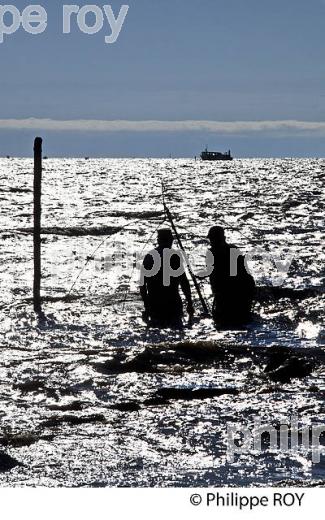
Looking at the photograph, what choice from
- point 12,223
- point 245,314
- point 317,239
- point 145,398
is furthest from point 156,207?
point 145,398

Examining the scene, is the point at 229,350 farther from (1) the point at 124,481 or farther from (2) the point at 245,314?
(1) the point at 124,481

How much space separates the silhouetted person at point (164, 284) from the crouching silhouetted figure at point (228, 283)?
593 millimetres

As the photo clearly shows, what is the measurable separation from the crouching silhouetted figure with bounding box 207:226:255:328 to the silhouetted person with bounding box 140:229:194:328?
23.4 inches

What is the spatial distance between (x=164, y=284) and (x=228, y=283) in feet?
3.88

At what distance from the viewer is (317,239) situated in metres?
41.6

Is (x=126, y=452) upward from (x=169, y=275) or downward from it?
downward

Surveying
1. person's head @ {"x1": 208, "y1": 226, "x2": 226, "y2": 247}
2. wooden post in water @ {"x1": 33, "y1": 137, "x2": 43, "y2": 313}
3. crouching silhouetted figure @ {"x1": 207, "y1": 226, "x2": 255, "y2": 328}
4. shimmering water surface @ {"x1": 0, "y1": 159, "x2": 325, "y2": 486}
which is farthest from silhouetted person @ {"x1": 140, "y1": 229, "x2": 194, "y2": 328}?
wooden post in water @ {"x1": 33, "y1": 137, "x2": 43, "y2": 313}

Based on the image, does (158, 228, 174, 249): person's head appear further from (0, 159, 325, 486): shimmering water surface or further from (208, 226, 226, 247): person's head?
(0, 159, 325, 486): shimmering water surface

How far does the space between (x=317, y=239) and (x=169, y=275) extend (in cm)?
2428

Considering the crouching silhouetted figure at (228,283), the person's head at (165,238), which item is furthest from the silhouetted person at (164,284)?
the crouching silhouetted figure at (228,283)

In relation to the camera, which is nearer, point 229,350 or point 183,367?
point 183,367

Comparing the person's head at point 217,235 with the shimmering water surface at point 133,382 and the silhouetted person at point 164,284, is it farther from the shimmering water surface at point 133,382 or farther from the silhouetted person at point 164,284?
the shimmering water surface at point 133,382

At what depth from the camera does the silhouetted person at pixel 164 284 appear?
17.7 meters

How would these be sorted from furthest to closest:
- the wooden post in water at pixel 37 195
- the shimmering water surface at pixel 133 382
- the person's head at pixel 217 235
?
the wooden post in water at pixel 37 195 → the person's head at pixel 217 235 → the shimmering water surface at pixel 133 382
